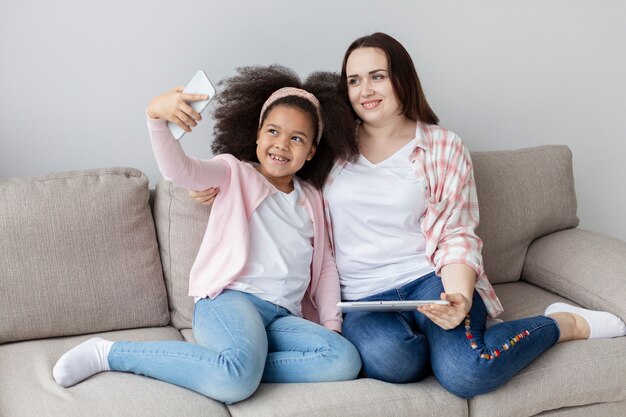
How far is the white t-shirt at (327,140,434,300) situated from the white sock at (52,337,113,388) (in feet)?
2.32

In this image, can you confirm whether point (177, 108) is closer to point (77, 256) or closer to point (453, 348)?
point (77, 256)

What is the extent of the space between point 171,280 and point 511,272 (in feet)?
3.67

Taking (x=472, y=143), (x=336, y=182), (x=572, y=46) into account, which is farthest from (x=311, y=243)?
(x=572, y=46)

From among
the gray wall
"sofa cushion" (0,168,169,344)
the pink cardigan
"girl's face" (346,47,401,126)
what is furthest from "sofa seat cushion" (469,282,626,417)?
the gray wall

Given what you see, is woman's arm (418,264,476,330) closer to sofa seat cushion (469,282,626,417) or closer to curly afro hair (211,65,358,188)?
sofa seat cushion (469,282,626,417)

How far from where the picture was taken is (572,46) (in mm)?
3068

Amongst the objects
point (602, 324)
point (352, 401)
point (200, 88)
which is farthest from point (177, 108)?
point (602, 324)

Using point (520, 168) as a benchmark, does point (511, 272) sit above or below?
below

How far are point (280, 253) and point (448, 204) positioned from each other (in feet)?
1.59

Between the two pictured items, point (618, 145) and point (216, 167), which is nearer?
point (216, 167)

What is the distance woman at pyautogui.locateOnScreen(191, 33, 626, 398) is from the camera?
2.06 m

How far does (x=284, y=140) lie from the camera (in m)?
2.13

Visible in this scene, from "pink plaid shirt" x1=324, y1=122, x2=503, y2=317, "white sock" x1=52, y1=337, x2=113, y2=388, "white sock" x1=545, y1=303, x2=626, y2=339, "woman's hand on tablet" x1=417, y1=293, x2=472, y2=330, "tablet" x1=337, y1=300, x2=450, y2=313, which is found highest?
"pink plaid shirt" x1=324, y1=122, x2=503, y2=317

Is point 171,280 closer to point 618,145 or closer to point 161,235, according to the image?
point 161,235
